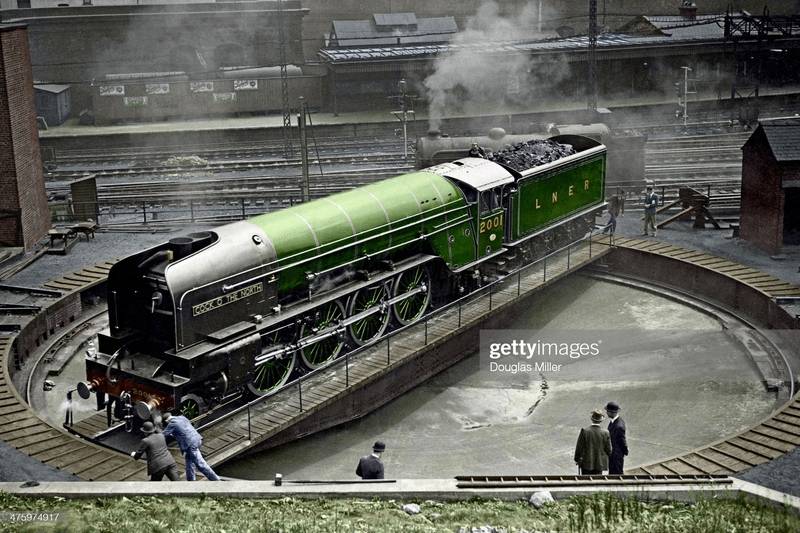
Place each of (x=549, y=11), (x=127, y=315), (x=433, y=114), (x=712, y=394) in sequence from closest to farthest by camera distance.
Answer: (x=127, y=315) < (x=712, y=394) < (x=433, y=114) < (x=549, y=11)

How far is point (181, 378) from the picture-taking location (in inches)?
562

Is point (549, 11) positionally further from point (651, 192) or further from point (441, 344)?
point (441, 344)

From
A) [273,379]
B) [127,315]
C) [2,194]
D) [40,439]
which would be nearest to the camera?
[40,439]

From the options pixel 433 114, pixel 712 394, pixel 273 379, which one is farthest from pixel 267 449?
pixel 433 114

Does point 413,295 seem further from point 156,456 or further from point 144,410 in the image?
point 156,456

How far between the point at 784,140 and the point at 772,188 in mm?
1216

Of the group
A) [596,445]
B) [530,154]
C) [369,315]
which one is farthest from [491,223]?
[596,445]

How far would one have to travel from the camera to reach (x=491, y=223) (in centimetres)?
2083

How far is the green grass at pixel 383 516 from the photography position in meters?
10.6

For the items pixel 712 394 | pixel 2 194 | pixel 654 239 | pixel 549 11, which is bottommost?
pixel 712 394

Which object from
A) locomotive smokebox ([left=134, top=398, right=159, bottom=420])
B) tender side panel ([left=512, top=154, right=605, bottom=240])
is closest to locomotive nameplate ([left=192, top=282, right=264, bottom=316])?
locomotive smokebox ([left=134, top=398, right=159, bottom=420])

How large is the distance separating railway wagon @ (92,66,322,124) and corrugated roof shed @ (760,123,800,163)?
27080 mm

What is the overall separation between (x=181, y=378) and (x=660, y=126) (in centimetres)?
3209

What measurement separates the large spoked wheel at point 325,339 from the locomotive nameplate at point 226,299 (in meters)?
1.39
